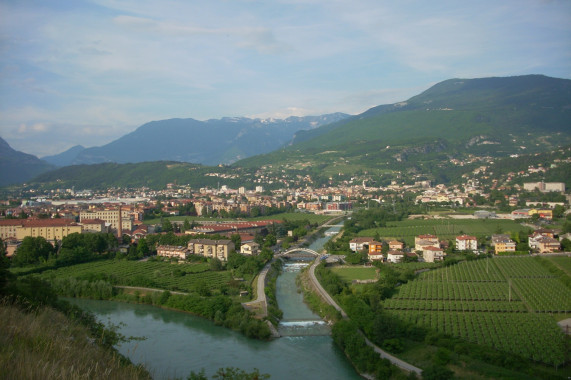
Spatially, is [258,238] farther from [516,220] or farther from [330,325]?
[516,220]

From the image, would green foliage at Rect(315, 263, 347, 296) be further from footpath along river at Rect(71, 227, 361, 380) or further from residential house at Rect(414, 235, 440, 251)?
residential house at Rect(414, 235, 440, 251)

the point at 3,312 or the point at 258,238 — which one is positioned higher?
the point at 3,312

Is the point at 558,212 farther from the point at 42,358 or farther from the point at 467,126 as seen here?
the point at 467,126

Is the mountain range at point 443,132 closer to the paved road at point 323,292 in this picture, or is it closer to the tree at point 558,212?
the tree at point 558,212

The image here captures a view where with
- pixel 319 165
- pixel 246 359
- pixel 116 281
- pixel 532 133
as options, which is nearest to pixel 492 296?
pixel 246 359

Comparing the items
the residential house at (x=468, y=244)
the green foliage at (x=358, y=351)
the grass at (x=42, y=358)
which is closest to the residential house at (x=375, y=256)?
the residential house at (x=468, y=244)

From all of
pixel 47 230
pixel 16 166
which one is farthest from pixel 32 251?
pixel 16 166

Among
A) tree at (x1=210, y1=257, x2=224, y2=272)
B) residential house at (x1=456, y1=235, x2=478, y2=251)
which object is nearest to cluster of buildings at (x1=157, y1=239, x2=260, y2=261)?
tree at (x1=210, y1=257, x2=224, y2=272)

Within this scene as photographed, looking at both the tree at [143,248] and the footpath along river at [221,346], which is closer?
the footpath along river at [221,346]
